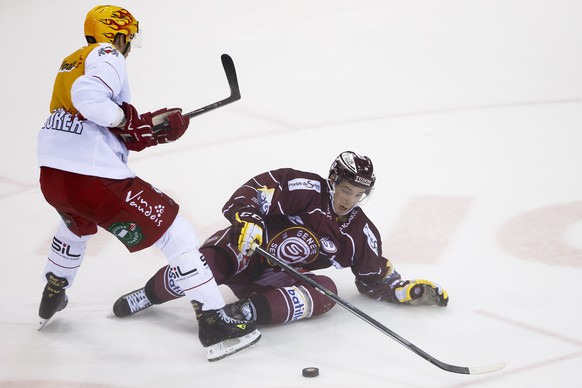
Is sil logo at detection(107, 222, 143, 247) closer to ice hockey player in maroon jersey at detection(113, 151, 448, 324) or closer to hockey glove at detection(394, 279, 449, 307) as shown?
ice hockey player in maroon jersey at detection(113, 151, 448, 324)

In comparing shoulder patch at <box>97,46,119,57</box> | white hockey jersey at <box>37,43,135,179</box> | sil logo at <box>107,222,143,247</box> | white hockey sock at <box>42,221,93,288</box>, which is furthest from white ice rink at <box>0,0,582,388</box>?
shoulder patch at <box>97,46,119,57</box>

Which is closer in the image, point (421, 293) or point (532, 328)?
point (532, 328)

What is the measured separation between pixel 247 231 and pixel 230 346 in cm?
35

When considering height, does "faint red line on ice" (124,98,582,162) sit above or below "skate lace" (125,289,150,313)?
above

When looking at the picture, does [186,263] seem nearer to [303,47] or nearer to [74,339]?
[74,339]

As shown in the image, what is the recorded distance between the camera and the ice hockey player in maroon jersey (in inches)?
127

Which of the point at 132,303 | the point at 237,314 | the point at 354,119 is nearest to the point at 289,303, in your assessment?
the point at 237,314

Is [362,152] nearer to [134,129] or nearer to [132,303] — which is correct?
[132,303]

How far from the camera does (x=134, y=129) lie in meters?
2.92

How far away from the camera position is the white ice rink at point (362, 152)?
3.05 m

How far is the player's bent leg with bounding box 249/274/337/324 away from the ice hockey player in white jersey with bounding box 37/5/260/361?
3.8 inches

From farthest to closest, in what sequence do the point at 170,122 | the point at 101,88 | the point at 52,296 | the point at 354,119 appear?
the point at 354,119 < the point at 52,296 < the point at 170,122 < the point at 101,88

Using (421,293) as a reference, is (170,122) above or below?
above

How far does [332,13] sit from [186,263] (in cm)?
428
